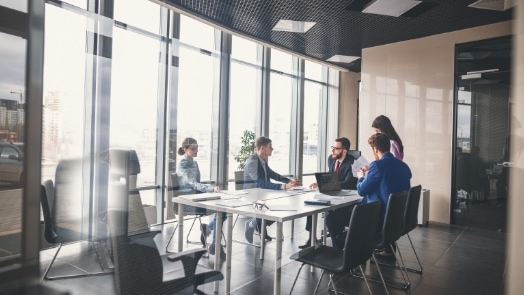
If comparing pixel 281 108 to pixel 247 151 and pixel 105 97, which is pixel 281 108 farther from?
pixel 105 97

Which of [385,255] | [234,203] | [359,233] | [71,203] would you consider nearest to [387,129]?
[385,255]

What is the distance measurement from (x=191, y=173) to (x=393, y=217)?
1869 mm

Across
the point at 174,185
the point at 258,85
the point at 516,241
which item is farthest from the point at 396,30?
the point at 516,241

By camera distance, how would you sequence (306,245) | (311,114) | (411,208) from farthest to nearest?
(311,114), (306,245), (411,208)

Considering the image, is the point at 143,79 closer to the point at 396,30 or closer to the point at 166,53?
the point at 166,53

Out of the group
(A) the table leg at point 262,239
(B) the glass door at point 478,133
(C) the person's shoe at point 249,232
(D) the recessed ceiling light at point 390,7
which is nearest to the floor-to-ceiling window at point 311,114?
(D) the recessed ceiling light at point 390,7

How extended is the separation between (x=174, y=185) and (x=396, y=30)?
485cm

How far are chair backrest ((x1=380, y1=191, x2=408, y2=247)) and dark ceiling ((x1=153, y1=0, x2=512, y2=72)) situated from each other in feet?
9.40

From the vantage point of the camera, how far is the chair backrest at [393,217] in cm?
299

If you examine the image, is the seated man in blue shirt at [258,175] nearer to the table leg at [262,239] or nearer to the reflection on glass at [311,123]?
the table leg at [262,239]

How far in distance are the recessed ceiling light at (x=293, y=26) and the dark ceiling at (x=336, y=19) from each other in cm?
10

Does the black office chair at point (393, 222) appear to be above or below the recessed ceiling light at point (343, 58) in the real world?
below

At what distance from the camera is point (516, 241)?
0.85 meters

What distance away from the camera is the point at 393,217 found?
3.07 metres
